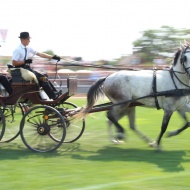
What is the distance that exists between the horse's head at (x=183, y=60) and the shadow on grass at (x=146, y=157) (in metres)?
1.38

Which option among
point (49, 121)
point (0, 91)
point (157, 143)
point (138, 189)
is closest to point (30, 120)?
point (49, 121)

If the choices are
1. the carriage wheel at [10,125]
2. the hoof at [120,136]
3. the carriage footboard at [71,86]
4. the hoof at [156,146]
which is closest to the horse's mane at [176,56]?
the hoof at [156,146]

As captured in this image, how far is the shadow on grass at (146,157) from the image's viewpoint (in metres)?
6.53

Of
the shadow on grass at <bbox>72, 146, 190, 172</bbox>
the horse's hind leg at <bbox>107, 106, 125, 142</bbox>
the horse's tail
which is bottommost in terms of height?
A: the shadow on grass at <bbox>72, 146, 190, 172</bbox>

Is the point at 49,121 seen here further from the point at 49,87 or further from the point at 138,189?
the point at 138,189

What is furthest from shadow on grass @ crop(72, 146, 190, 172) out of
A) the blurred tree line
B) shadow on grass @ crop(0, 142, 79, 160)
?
the blurred tree line

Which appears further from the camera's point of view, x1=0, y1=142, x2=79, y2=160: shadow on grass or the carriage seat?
the carriage seat

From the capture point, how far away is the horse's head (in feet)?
24.3

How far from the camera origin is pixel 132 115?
27.6ft

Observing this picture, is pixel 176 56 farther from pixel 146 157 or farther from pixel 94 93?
pixel 146 157

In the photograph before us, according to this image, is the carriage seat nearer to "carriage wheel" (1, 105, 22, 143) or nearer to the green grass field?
"carriage wheel" (1, 105, 22, 143)

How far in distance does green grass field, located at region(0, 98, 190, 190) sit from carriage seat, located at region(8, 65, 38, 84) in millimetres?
1216

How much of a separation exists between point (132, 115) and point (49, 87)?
5.57 feet

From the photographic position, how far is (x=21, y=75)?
7.75m
